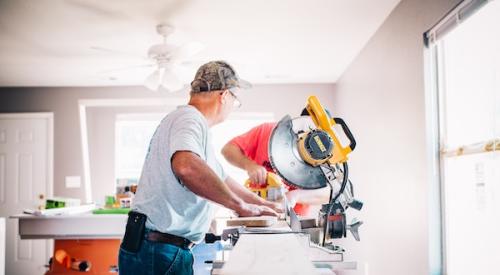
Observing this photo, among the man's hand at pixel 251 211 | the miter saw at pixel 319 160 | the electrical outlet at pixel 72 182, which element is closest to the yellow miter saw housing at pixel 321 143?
the miter saw at pixel 319 160

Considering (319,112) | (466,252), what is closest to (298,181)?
(319,112)

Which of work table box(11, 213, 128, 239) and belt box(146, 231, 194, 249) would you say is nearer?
belt box(146, 231, 194, 249)

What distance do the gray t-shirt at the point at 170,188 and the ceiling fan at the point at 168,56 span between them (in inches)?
75.4

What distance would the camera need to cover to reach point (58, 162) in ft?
19.2

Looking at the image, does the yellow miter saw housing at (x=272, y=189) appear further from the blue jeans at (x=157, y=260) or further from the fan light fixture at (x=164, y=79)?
the fan light fixture at (x=164, y=79)

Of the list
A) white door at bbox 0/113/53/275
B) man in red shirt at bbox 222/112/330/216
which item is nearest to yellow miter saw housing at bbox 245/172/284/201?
man in red shirt at bbox 222/112/330/216

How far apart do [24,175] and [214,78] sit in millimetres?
4949

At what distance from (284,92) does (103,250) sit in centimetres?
328

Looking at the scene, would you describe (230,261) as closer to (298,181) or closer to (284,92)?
(298,181)

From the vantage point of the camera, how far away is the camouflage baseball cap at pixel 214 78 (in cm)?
170

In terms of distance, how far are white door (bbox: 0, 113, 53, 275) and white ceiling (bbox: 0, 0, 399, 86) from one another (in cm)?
82

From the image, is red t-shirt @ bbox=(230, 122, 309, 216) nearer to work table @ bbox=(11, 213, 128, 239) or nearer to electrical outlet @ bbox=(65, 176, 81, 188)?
work table @ bbox=(11, 213, 128, 239)

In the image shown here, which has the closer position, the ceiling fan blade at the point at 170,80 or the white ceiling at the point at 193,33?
the white ceiling at the point at 193,33

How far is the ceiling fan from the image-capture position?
346 cm
